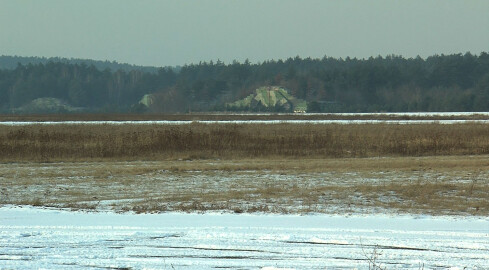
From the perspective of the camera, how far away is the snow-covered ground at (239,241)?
8.38m

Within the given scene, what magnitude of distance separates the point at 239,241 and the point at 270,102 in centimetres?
11508

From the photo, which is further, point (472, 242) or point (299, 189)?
point (299, 189)

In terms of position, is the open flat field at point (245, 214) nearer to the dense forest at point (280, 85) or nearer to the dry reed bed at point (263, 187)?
the dry reed bed at point (263, 187)

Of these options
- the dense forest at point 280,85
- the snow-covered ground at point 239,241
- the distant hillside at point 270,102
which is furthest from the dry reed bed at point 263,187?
the distant hillside at point 270,102

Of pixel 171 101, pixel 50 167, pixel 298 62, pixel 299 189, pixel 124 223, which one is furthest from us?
pixel 298 62

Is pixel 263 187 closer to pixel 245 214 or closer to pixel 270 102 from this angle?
pixel 245 214

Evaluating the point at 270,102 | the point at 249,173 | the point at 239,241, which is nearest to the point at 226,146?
the point at 249,173

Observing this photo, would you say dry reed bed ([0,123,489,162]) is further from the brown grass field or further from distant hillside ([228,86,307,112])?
distant hillside ([228,86,307,112])

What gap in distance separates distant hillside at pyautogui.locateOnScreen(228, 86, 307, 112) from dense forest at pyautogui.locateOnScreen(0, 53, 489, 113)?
274 centimetres

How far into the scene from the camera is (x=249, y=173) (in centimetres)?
2170

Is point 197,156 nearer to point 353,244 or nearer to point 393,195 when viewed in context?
point 393,195

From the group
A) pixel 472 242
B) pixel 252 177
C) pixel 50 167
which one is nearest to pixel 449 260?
pixel 472 242

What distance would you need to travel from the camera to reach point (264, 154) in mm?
30250

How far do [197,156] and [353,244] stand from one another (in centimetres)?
2084
